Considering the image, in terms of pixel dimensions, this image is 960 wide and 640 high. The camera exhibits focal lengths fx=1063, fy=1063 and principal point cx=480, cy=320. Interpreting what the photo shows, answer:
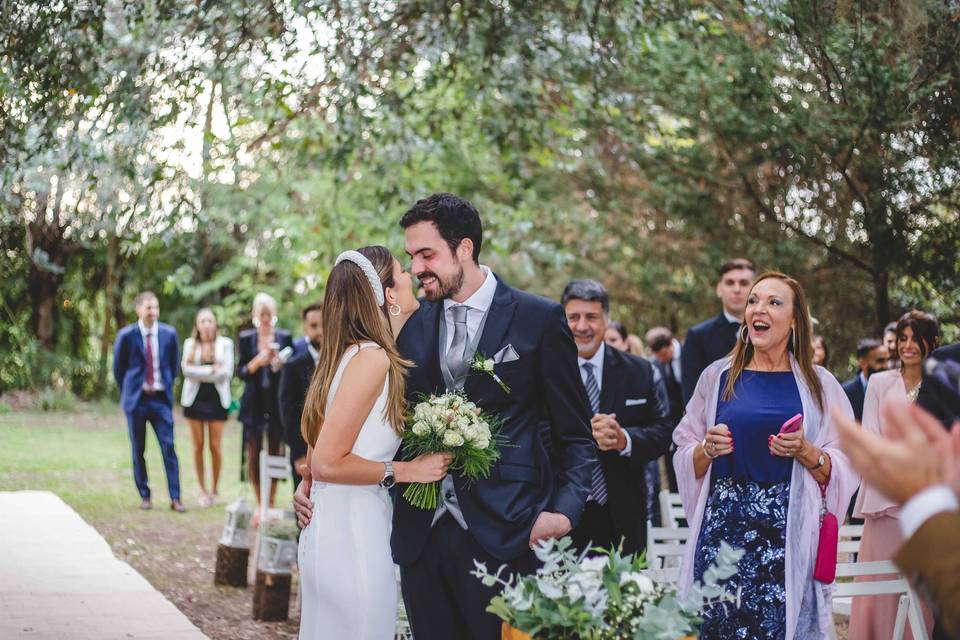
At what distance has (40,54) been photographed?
Result: 566 centimetres

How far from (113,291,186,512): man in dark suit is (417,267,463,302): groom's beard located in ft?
26.8

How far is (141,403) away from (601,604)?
967 centimetres

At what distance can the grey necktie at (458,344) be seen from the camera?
3.69 meters

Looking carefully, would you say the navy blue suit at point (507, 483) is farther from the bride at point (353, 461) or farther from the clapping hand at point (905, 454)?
the clapping hand at point (905, 454)

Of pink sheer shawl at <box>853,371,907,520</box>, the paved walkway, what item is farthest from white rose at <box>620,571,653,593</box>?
the paved walkway

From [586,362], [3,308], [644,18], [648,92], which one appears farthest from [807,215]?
[3,308]

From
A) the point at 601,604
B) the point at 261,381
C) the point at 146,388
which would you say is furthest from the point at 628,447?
the point at 146,388

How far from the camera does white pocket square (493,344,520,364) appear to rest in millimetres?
3592

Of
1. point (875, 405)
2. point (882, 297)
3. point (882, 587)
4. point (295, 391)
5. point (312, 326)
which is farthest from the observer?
point (312, 326)

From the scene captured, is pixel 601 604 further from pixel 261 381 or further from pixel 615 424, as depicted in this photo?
pixel 261 381

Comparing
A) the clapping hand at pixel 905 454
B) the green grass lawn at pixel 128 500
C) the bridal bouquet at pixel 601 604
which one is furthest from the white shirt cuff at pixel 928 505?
→ the green grass lawn at pixel 128 500

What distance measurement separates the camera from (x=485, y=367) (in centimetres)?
349

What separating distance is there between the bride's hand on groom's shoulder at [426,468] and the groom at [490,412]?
0.39ft

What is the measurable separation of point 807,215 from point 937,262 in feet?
9.38
